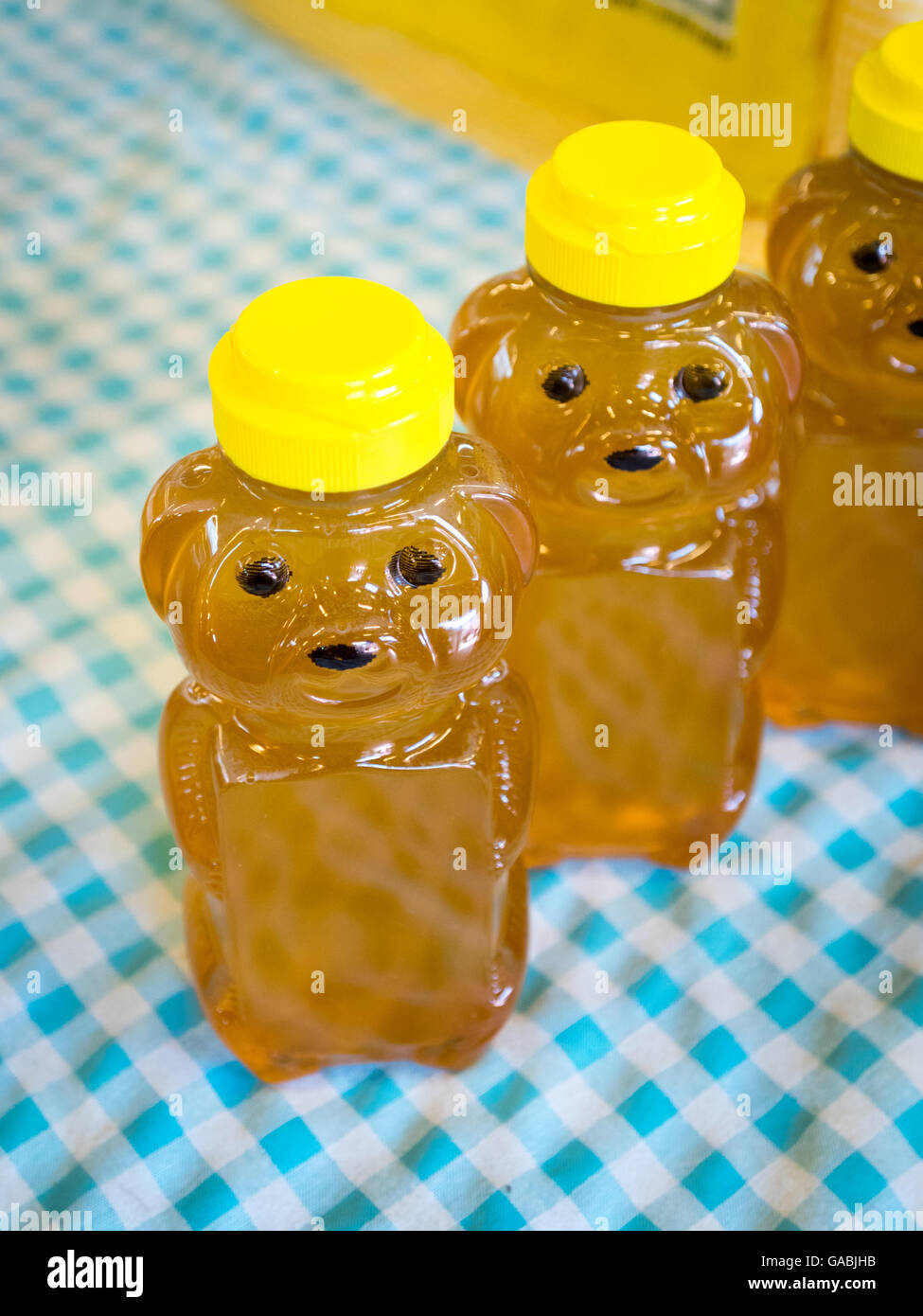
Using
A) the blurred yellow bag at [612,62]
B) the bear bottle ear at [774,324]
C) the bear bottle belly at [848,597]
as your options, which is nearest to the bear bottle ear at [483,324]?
the bear bottle ear at [774,324]

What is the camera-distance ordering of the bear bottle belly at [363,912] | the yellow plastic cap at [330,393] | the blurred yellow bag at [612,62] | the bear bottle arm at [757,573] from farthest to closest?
the blurred yellow bag at [612,62] < the bear bottle arm at [757,573] < the bear bottle belly at [363,912] < the yellow plastic cap at [330,393]

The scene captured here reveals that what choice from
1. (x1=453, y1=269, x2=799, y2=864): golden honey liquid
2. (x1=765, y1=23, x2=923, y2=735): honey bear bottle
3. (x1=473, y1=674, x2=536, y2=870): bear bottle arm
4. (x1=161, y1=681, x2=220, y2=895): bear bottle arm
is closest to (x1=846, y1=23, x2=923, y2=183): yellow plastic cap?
(x1=765, y1=23, x2=923, y2=735): honey bear bottle

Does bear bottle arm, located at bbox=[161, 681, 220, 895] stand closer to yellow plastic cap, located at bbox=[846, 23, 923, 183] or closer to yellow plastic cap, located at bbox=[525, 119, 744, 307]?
yellow plastic cap, located at bbox=[525, 119, 744, 307]

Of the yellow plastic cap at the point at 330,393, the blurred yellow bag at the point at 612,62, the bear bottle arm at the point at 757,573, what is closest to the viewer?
the yellow plastic cap at the point at 330,393

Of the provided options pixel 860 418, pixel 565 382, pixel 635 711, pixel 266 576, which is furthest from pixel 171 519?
pixel 860 418

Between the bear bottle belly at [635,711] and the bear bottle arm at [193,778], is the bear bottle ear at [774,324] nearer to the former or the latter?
the bear bottle belly at [635,711]

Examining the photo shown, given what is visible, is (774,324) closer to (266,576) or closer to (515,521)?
(515,521)
